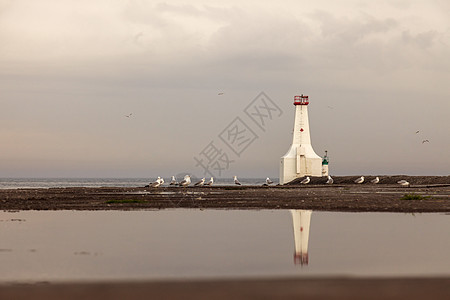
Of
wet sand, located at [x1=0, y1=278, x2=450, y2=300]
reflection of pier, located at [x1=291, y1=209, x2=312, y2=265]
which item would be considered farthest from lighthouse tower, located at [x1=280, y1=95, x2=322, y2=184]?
wet sand, located at [x1=0, y1=278, x2=450, y2=300]

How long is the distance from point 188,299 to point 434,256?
213 inches

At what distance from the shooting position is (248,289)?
27.6 feet

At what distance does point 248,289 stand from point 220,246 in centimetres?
442

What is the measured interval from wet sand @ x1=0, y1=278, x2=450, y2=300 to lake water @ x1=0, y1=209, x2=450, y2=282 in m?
0.50

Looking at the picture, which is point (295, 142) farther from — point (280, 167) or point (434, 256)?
point (434, 256)

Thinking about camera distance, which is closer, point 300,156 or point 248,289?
point 248,289

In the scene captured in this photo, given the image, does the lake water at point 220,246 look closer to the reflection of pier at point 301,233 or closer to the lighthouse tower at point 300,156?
the reflection of pier at point 301,233

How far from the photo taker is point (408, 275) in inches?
371

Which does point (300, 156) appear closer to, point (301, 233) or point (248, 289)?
point (301, 233)

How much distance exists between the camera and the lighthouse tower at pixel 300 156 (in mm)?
65000

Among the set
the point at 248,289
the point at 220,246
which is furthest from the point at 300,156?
the point at 248,289

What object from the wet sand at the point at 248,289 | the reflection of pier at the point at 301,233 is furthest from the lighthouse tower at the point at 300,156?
the wet sand at the point at 248,289

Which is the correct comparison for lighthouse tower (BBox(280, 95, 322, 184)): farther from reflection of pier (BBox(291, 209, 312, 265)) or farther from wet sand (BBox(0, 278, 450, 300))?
wet sand (BBox(0, 278, 450, 300))

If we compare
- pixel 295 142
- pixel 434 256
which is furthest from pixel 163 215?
pixel 295 142
